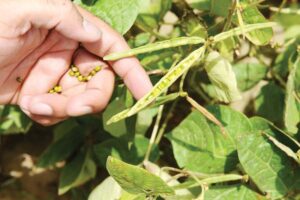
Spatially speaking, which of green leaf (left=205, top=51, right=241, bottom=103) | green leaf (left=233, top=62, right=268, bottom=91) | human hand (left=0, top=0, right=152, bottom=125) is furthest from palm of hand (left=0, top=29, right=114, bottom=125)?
green leaf (left=233, top=62, right=268, bottom=91)

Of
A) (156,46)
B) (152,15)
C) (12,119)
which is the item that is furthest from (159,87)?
(12,119)

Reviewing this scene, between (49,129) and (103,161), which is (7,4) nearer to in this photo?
(103,161)

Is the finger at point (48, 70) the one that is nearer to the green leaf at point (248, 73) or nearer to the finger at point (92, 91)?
the finger at point (92, 91)

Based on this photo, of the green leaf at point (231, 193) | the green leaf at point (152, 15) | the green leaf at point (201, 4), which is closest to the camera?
the green leaf at point (231, 193)

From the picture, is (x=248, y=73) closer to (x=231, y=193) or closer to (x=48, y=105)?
(x=231, y=193)

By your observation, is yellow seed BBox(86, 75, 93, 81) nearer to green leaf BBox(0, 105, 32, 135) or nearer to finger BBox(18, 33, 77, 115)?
finger BBox(18, 33, 77, 115)

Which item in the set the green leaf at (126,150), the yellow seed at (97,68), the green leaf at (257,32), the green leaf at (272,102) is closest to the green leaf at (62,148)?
the green leaf at (126,150)

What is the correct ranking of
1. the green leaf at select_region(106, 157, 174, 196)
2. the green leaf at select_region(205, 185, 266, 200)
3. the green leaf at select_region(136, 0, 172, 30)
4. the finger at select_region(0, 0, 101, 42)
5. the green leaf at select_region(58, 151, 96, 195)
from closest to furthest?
1. the green leaf at select_region(106, 157, 174, 196)
2. the finger at select_region(0, 0, 101, 42)
3. the green leaf at select_region(205, 185, 266, 200)
4. the green leaf at select_region(136, 0, 172, 30)
5. the green leaf at select_region(58, 151, 96, 195)
